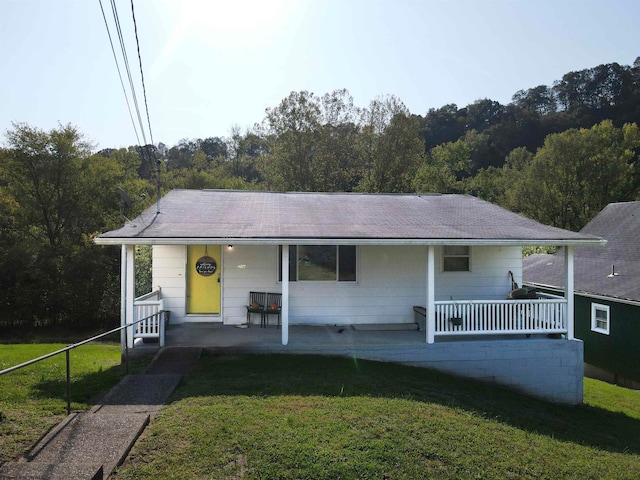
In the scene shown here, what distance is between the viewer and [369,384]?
23.0ft

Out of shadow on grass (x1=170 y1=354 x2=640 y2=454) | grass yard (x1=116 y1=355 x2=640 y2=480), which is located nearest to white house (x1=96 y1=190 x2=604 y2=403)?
shadow on grass (x1=170 y1=354 x2=640 y2=454)

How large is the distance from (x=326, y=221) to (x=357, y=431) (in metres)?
5.12

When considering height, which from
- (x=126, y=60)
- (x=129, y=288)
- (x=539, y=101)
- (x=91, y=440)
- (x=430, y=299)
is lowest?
(x=91, y=440)

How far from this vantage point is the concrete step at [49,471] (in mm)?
3846

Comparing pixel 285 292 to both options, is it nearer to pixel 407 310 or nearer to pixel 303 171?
pixel 407 310

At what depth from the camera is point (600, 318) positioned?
46.7ft

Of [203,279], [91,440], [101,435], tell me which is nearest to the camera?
[91,440]

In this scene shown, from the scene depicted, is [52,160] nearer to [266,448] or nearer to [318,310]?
[318,310]

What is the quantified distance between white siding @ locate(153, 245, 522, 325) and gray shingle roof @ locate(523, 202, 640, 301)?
5492 mm

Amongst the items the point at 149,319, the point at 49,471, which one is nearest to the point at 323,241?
the point at 149,319

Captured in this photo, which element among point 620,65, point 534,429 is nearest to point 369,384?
point 534,429

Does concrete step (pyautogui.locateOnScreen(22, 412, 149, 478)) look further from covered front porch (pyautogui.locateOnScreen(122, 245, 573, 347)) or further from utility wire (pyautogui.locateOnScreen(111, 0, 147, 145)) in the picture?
utility wire (pyautogui.locateOnScreen(111, 0, 147, 145))

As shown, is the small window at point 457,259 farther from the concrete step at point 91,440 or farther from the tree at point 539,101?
the tree at point 539,101

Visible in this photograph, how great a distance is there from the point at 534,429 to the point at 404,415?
2.05 meters
